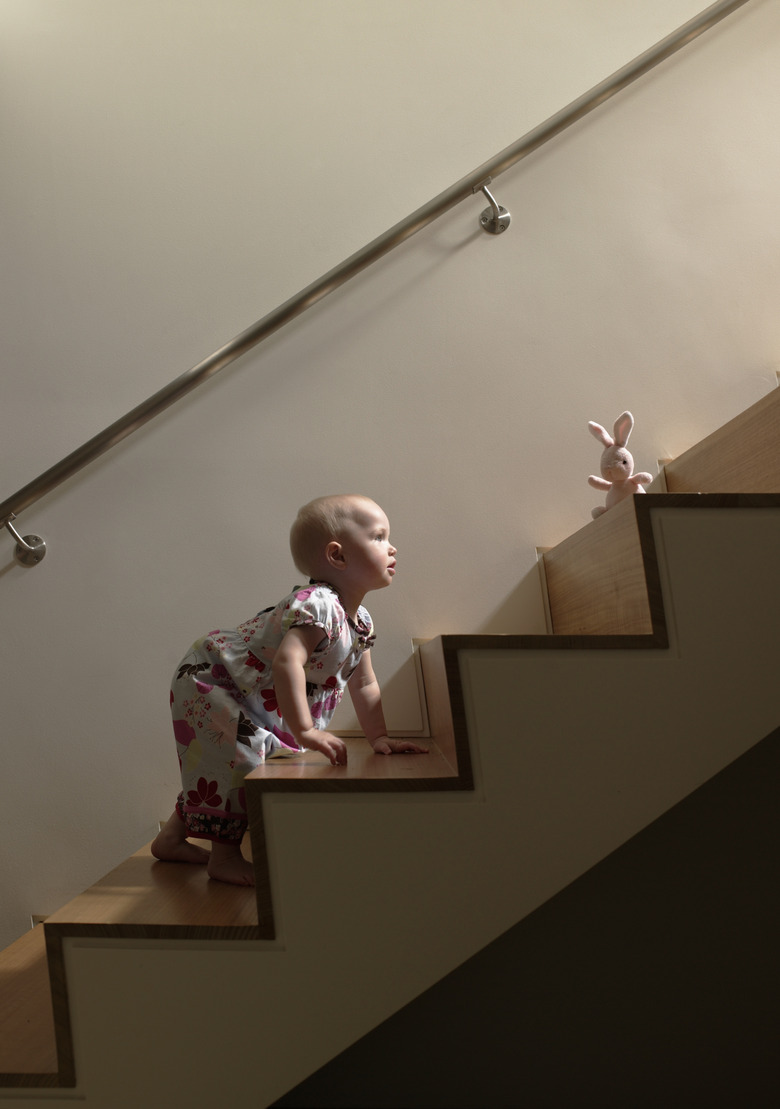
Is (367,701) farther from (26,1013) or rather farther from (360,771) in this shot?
(26,1013)

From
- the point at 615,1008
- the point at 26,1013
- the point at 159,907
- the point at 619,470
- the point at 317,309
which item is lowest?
the point at 615,1008

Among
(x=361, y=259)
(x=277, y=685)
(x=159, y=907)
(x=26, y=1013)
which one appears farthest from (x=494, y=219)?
(x=26, y=1013)

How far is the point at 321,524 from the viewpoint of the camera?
1.24 m

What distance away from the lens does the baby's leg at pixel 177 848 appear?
1.23m

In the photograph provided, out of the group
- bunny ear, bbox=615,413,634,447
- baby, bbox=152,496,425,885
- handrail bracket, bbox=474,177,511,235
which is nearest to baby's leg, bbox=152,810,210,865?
baby, bbox=152,496,425,885

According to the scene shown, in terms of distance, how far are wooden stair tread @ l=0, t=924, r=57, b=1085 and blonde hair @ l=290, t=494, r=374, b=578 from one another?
65 cm

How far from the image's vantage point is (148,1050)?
88 cm

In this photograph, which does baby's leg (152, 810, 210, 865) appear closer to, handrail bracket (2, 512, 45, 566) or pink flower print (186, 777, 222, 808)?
pink flower print (186, 777, 222, 808)

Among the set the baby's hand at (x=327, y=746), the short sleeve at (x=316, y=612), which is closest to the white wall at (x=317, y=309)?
the short sleeve at (x=316, y=612)

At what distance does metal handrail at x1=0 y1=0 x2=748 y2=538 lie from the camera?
5.16ft

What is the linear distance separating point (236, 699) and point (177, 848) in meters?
0.24

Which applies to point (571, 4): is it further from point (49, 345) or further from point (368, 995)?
point (368, 995)

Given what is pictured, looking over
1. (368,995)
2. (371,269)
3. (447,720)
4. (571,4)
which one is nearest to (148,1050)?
(368,995)

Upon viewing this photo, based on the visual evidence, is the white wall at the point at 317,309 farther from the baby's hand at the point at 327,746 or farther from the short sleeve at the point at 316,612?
the baby's hand at the point at 327,746
